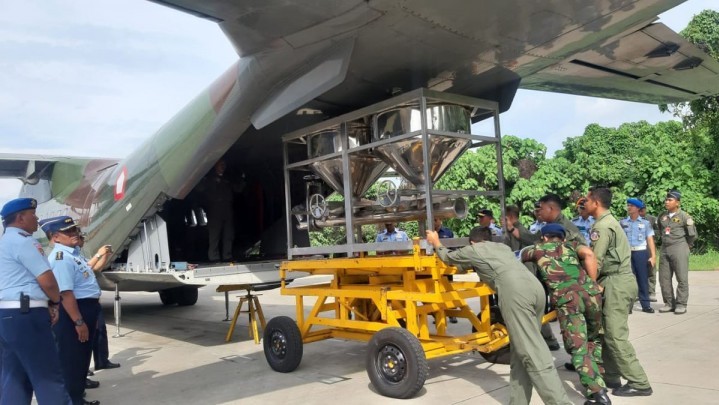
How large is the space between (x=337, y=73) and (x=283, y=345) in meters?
3.02

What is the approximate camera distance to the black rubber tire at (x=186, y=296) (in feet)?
40.3

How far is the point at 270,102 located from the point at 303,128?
705 millimetres

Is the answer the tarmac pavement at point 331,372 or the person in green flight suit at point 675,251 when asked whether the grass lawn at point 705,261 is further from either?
the person in green flight suit at point 675,251

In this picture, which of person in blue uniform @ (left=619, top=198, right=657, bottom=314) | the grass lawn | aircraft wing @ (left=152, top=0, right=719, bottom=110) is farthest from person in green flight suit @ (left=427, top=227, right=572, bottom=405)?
the grass lawn

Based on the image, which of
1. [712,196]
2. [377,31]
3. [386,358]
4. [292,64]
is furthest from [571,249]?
[712,196]

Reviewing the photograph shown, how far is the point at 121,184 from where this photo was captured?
784 cm

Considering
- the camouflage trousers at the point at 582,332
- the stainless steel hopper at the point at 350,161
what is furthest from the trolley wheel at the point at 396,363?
the stainless steel hopper at the point at 350,161

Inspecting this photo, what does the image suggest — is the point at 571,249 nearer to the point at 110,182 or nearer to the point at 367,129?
the point at 367,129

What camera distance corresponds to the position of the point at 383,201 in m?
5.79

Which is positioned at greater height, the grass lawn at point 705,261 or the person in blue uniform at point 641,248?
the person in blue uniform at point 641,248

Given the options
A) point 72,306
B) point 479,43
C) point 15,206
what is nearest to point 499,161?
point 479,43

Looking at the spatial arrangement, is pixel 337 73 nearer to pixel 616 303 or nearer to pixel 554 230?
pixel 554 230

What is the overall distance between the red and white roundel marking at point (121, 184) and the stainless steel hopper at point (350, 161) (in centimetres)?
318

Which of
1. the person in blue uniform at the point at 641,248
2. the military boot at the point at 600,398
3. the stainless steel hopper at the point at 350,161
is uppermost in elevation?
the stainless steel hopper at the point at 350,161
